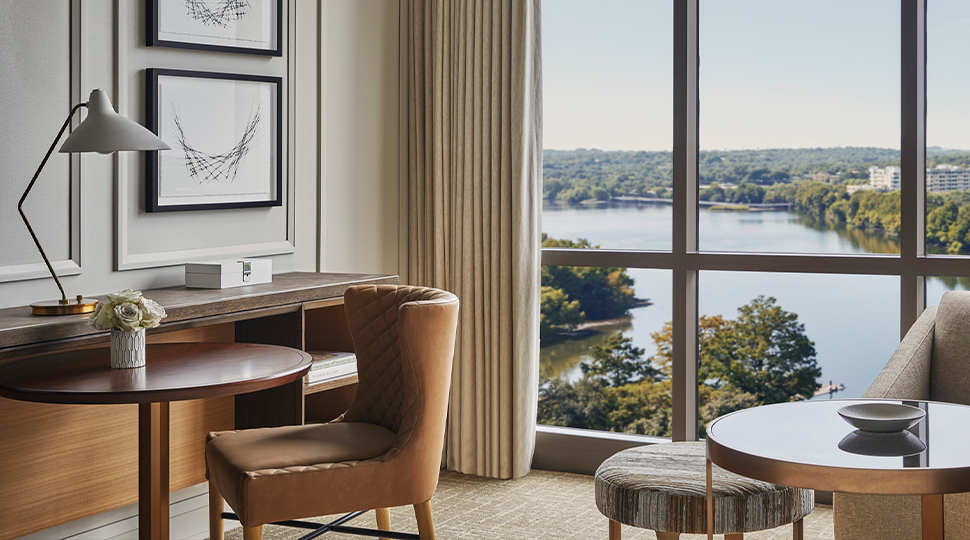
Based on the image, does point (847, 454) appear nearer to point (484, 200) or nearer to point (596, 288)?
point (484, 200)

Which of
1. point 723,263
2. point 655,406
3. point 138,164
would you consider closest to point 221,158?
point 138,164

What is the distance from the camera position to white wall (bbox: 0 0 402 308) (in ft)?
8.67

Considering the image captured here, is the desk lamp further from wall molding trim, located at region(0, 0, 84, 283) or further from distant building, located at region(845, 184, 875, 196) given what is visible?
distant building, located at region(845, 184, 875, 196)

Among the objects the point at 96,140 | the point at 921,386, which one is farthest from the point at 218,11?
the point at 921,386

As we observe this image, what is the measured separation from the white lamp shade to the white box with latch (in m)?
0.64

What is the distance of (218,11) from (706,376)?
280cm

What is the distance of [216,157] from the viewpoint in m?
3.28

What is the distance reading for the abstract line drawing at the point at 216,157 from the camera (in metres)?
3.13

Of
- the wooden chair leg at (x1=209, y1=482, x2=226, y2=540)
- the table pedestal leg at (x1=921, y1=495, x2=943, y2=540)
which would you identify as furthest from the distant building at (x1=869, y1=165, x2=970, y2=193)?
the wooden chair leg at (x1=209, y1=482, x2=226, y2=540)

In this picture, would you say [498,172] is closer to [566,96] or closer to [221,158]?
[566,96]

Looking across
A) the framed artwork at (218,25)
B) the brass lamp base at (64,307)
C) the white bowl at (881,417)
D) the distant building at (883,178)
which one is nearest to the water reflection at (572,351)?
the distant building at (883,178)

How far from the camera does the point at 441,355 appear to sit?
2592 mm

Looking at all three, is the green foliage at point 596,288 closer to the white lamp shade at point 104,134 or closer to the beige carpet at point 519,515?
the beige carpet at point 519,515

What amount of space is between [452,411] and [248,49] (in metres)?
1.83
